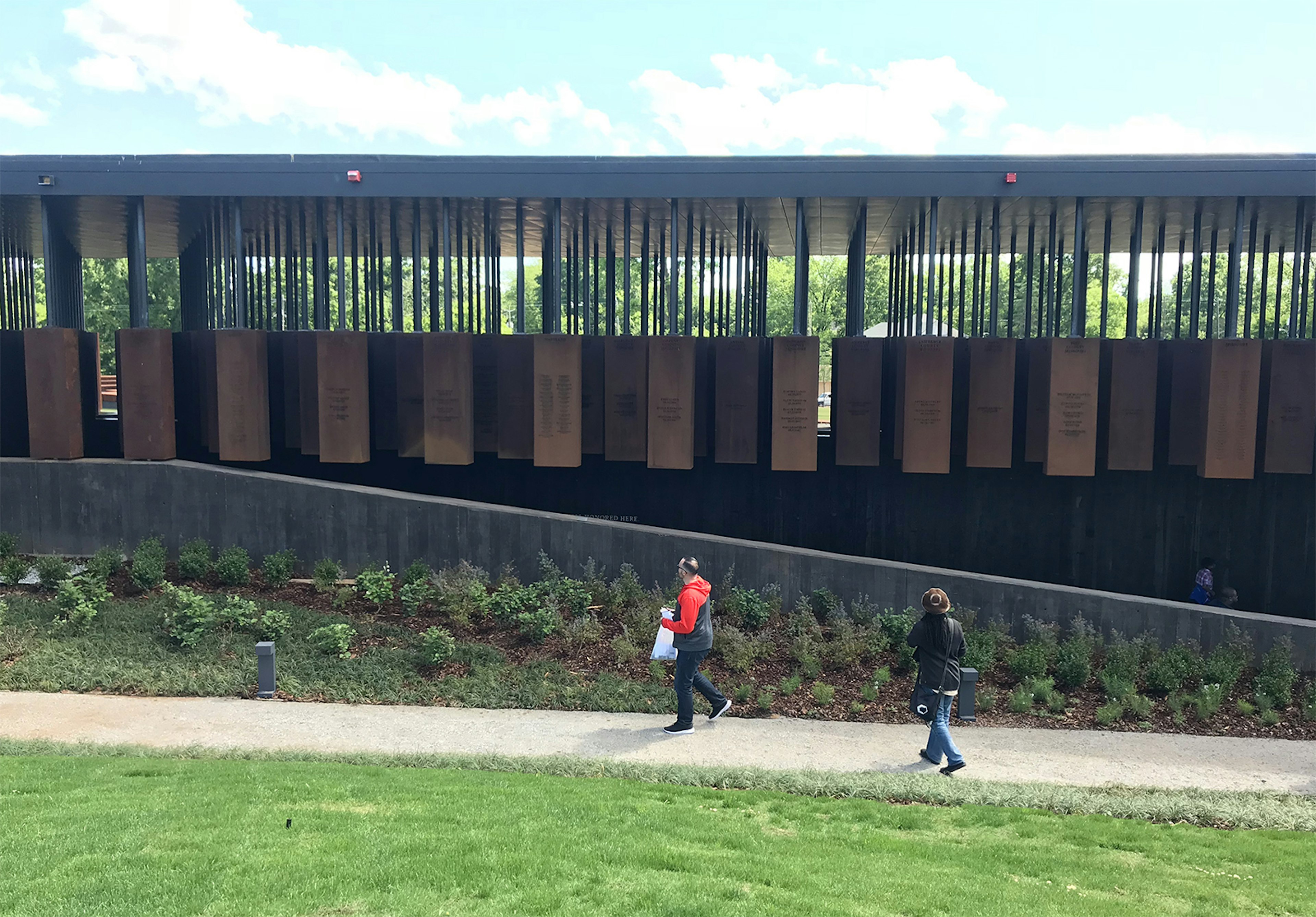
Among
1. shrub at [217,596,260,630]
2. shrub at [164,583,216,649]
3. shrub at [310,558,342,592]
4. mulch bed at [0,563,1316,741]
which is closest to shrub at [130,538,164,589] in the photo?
mulch bed at [0,563,1316,741]

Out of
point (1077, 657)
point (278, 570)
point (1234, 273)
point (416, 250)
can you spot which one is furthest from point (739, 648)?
point (416, 250)

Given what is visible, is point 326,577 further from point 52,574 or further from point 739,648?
point 739,648

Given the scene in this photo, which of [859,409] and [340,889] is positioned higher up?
[859,409]

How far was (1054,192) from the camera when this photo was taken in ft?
44.4

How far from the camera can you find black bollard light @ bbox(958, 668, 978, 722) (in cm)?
983

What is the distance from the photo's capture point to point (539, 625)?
1152 cm

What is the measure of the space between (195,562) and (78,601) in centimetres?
166

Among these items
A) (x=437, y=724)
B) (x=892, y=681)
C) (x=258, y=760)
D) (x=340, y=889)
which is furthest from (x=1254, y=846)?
(x=258, y=760)

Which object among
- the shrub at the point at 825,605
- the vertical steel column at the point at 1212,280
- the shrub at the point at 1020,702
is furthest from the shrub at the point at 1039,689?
the vertical steel column at the point at 1212,280

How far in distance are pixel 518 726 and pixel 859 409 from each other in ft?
25.4

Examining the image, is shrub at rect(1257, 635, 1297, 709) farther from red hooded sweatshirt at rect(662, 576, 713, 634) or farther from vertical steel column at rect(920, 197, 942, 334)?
red hooded sweatshirt at rect(662, 576, 713, 634)

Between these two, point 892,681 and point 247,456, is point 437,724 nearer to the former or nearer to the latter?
point 892,681

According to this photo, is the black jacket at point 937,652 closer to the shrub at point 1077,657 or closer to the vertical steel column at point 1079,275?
the shrub at point 1077,657

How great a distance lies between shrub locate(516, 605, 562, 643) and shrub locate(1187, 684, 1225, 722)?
7499 mm
